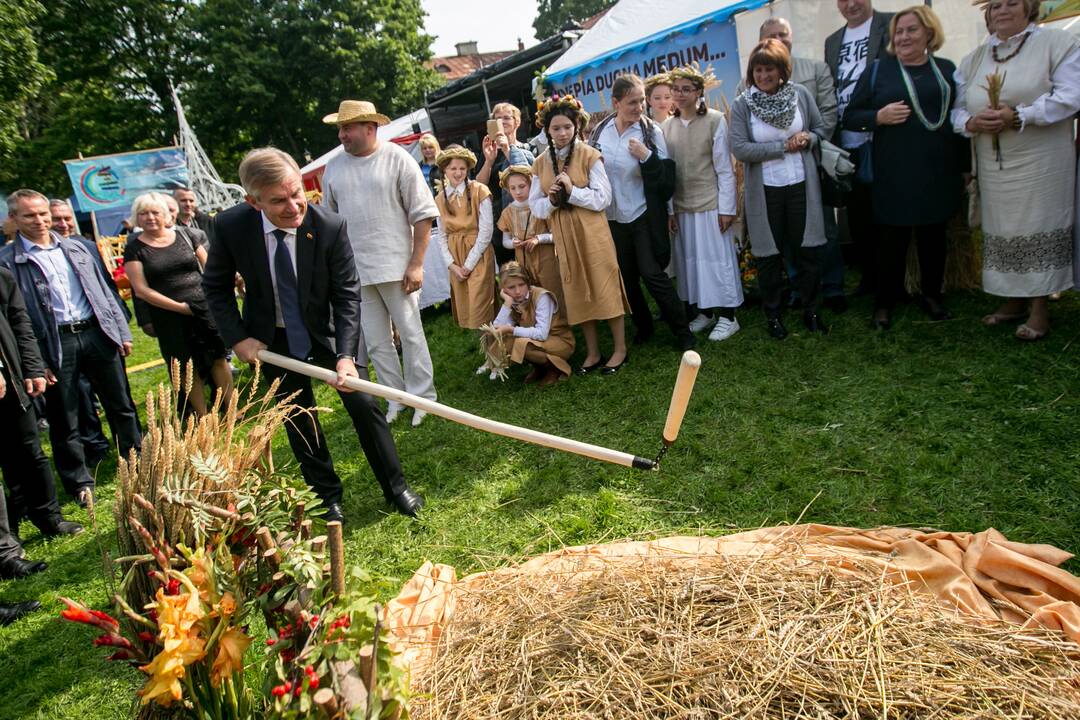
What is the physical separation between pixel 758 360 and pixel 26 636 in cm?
470

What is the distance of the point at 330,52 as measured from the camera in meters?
31.4

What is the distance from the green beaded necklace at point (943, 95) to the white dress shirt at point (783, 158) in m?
0.71

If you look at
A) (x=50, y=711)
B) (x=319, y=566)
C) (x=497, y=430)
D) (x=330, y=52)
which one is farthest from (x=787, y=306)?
(x=330, y=52)

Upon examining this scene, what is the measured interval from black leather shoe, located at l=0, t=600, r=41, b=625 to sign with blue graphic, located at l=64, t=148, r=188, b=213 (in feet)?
58.1

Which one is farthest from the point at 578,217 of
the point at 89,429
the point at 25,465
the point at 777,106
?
the point at 89,429

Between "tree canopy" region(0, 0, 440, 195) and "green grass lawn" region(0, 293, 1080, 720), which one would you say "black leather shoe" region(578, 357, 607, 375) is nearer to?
"green grass lawn" region(0, 293, 1080, 720)

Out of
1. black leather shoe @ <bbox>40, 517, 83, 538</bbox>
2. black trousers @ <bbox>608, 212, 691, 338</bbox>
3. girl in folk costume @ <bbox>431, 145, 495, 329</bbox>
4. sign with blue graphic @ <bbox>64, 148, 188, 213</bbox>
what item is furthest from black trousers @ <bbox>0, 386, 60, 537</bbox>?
sign with blue graphic @ <bbox>64, 148, 188, 213</bbox>

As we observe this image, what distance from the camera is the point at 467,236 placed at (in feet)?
22.0

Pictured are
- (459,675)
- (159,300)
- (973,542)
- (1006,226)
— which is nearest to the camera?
(459,675)

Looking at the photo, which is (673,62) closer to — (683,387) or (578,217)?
(578,217)

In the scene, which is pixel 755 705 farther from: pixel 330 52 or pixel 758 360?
pixel 330 52

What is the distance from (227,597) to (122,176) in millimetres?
20773

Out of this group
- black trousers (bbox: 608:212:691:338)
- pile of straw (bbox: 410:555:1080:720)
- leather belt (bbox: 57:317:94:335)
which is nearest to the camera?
pile of straw (bbox: 410:555:1080:720)

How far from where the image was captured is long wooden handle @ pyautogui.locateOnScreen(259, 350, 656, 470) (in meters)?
2.39
